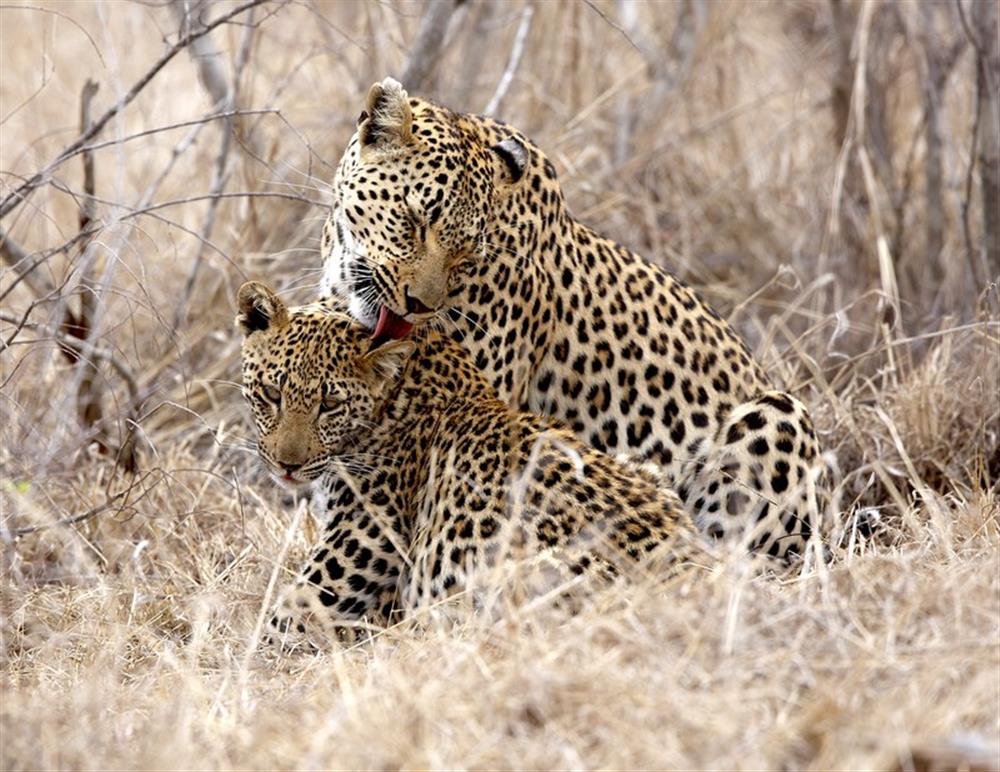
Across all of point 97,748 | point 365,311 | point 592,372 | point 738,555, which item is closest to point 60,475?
point 365,311

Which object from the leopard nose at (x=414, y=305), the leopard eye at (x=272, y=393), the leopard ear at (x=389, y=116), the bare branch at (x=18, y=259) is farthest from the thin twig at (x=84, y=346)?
the leopard ear at (x=389, y=116)

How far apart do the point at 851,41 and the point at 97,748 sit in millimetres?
7087

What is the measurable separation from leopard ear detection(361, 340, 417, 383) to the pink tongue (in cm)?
9

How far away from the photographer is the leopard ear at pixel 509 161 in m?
5.93

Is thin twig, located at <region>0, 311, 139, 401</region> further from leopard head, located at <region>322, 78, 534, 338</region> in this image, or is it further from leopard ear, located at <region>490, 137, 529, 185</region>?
leopard ear, located at <region>490, 137, 529, 185</region>

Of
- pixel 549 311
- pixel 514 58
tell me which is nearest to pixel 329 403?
pixel 549 311

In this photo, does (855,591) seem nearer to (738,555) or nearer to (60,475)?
(738,555)

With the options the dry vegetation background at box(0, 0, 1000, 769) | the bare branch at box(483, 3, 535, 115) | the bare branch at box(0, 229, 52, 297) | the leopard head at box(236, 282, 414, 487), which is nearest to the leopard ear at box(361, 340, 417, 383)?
the leopard head at box(236, 282, 414, 487)

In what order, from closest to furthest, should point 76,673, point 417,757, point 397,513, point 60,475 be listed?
point 417,757
point 76,673
point 397,513
point 60,475

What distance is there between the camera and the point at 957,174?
9.63 m

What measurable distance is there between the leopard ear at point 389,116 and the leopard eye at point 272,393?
0.99 meters

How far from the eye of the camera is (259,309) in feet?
18.2

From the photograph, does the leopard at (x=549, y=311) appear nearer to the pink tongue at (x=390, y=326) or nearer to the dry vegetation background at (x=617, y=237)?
the pink tongue at (x=390, y=326)

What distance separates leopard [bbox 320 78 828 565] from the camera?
5727mm
